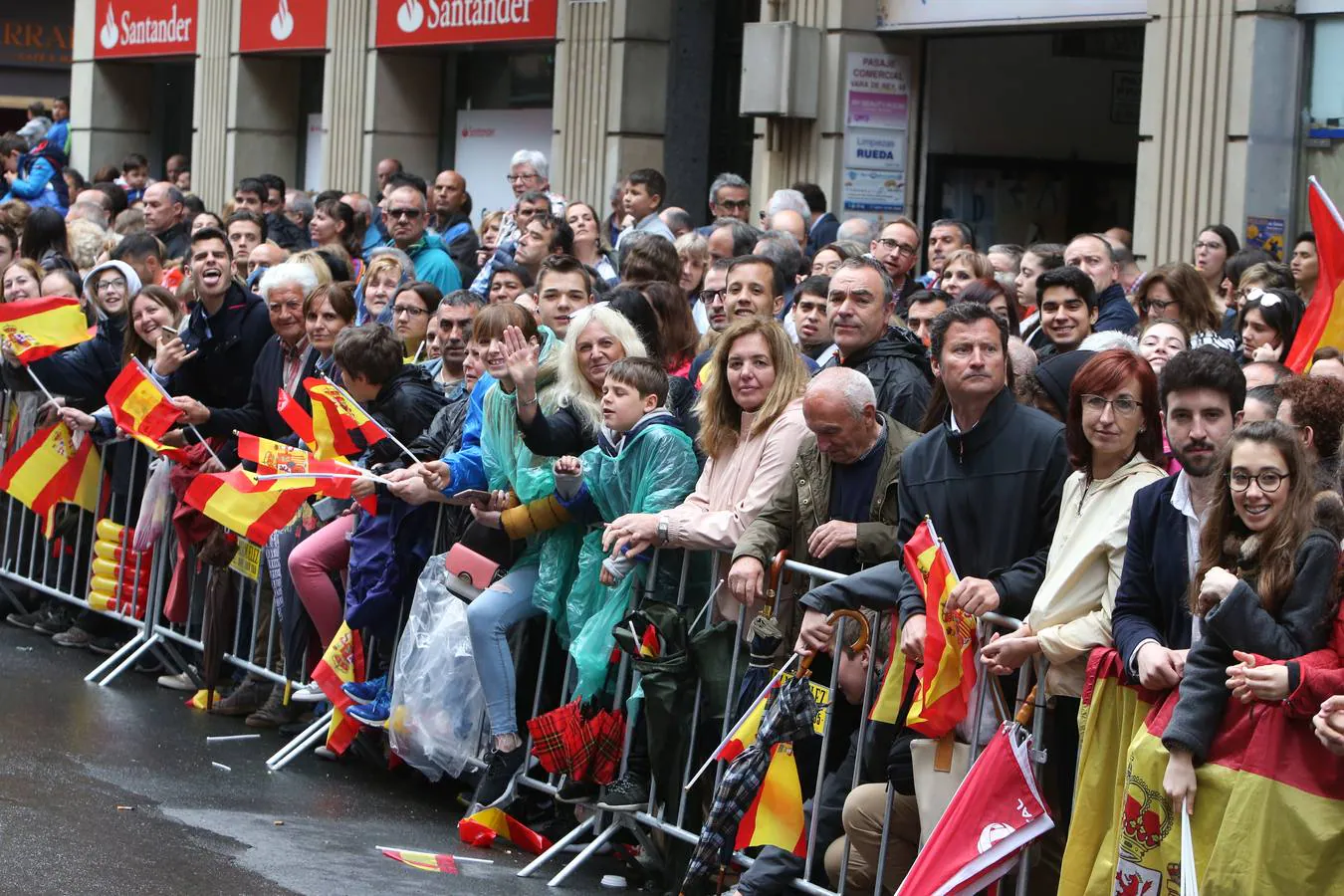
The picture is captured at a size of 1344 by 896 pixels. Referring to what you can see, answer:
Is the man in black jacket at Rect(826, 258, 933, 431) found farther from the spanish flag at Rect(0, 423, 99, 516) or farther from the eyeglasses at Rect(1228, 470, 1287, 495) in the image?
the spanish flag at Rect(0, 423, 99, 516)

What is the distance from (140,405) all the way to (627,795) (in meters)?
3.78

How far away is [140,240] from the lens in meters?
11.8

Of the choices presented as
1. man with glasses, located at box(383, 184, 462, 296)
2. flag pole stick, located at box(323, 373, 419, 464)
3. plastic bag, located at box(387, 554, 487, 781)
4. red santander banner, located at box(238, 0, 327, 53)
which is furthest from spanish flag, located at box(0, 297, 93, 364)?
red santander banner, located at box(238, 0, 327, 53)

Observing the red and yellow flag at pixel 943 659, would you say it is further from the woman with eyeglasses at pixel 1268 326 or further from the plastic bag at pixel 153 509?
the plastic bag at pixel 153 509

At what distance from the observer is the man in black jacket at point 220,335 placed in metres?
10.2

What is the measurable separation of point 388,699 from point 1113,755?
3.86m

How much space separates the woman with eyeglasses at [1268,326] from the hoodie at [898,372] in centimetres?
157

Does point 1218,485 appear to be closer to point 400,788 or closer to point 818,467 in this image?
point 818,467

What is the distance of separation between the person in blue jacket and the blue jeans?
12609mm

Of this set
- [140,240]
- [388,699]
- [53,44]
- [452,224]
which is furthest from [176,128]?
[388,699]

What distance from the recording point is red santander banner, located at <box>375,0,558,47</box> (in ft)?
A: 65.3

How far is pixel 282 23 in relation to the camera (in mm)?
24141

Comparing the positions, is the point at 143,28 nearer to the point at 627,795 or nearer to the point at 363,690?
the point at 363,690

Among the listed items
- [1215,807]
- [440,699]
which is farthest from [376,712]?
[1215,807]
